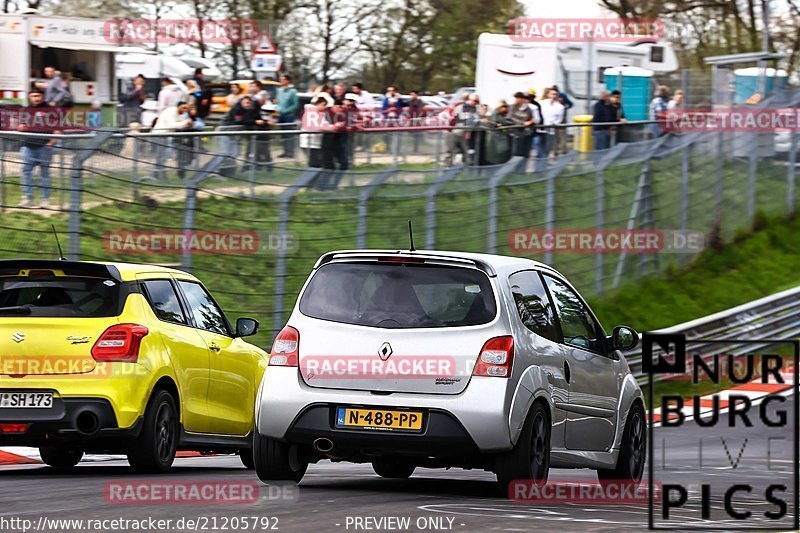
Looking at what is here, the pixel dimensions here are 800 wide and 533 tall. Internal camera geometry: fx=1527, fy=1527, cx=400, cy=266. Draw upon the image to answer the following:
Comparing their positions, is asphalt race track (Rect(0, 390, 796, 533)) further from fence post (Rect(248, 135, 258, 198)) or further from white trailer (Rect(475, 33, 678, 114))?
white trailer (Rect(475, 33, 678, 114))

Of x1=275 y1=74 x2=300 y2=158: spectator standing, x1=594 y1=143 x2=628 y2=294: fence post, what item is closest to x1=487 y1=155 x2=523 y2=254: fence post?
x1=594 y1=143 x2=628 y2=294: fence post

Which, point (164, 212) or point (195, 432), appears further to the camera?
point (164, 212)

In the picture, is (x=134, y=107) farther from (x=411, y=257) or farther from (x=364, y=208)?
(x=411, y=257)

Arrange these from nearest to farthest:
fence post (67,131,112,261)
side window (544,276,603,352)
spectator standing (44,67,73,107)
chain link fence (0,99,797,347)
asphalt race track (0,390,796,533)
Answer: asphalt race track (0,390,796,533), side window (544,276,603,352), fence post (67,131,112,261), chain link fence (0,99,797,347), spectator standing (44,67,73,107)

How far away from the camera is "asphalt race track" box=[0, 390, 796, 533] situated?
309 inches

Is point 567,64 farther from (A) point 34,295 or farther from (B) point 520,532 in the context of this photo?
(B) point 520,532

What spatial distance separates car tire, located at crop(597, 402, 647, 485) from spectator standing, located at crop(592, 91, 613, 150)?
1134 centimetres

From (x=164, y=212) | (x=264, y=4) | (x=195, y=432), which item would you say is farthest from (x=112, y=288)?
(x=264, y=4)

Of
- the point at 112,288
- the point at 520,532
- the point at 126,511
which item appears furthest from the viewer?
the point at 112,288

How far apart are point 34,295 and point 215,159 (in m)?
7.08

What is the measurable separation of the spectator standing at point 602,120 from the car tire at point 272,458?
1380 cm

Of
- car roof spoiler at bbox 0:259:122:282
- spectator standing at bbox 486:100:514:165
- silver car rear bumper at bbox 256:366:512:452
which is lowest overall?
silver car rear bumper at bbox 256:366:512:452

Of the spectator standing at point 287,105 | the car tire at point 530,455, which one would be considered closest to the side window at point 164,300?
the car tire at point 530,455

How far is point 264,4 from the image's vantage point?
162ft
